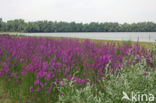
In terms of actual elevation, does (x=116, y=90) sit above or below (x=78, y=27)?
below

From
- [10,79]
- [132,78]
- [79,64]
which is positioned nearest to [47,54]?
[79,64]

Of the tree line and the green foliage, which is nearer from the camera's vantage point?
the green foliage

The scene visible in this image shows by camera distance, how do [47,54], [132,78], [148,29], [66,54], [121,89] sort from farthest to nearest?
[148,29] → [47,54] → [66,54] → [132,78] → [121,89]

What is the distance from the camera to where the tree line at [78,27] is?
34412 millimetres

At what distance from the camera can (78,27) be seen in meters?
48.1

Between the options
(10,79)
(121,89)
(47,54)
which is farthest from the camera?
(47,54)

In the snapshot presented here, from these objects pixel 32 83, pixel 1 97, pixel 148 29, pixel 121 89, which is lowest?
pixel 1 97

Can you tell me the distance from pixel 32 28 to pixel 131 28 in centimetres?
3543

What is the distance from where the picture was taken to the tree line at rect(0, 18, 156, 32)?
113 ft

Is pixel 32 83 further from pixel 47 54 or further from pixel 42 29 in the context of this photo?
pixel 42 29

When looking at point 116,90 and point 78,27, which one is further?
point 78,27

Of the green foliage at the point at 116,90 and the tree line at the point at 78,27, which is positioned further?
the tree line at the point at 78,27

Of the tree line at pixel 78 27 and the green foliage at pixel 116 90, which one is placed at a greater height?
the tree line at pixel 78 27

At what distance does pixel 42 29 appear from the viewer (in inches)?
2247
